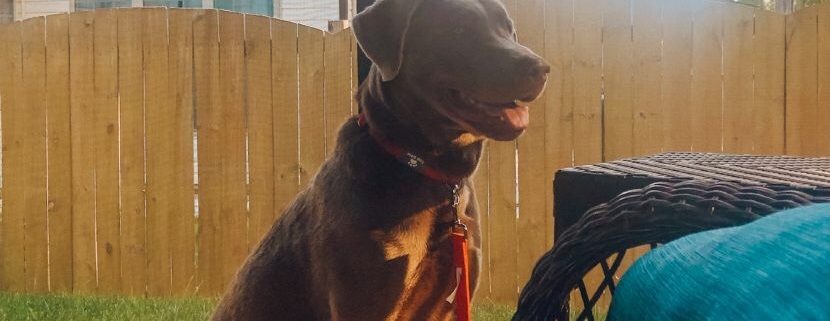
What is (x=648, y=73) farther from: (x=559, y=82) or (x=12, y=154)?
(x=12, y=154)

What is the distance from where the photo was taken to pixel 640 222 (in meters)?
1.27

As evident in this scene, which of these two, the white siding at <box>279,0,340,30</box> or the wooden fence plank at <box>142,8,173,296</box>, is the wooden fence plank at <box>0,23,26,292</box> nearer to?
the wooden fence plank at <box>142,8,173,296</box>

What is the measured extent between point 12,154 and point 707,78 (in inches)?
156

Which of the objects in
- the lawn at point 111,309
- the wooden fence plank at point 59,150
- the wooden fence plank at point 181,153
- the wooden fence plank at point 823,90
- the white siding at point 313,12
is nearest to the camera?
the lawn at point 111,309

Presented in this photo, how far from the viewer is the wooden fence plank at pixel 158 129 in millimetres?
4762

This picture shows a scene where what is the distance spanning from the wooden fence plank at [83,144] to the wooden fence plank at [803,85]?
3.83 meters

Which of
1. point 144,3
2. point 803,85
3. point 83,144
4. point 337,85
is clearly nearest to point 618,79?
point 803,85

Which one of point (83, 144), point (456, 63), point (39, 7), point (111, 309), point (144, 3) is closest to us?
point (456, 63)

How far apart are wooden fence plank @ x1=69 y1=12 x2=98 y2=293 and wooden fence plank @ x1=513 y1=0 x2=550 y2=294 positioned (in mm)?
2455

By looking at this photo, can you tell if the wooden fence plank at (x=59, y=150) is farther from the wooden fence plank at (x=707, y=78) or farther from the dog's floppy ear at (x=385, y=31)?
the wooden fence plank at (x=707, y=78)

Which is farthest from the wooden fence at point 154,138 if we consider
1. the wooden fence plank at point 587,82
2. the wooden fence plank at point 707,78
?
the wooden fence plank at point 707,78

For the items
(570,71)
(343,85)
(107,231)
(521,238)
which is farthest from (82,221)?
(570,71)

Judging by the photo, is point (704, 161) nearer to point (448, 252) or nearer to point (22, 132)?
point (448, 252)

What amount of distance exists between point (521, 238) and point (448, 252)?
8.57 ft
